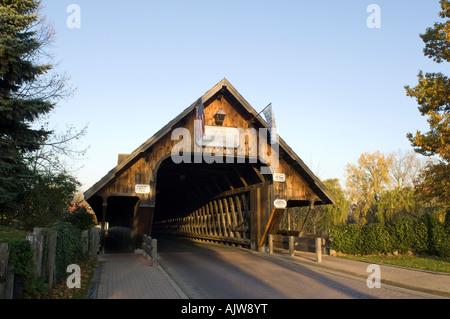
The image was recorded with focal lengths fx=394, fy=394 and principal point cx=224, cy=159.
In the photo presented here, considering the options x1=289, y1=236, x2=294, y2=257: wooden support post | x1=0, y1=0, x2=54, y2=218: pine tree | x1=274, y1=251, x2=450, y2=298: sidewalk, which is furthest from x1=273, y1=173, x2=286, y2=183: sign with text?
x1=0, y1=0, x2=54, y2=218: pine tree

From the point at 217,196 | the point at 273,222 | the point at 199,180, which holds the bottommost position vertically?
the point at 273,222

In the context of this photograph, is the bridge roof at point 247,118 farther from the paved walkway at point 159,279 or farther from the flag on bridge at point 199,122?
the paved walkway at point 159,279

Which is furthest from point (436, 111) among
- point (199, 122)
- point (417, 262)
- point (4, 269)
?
point (4, 269)

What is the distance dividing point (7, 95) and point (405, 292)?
1530cm

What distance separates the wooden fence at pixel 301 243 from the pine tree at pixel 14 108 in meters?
10.9

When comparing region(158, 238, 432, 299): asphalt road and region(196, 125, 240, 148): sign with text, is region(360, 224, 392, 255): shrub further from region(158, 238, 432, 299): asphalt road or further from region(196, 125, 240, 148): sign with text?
region(196, 125, 240, 148): sign with text

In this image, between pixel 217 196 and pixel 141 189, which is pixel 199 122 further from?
pixel 217 196

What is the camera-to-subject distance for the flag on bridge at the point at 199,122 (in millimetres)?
16109

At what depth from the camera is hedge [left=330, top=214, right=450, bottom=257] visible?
19.2 metres

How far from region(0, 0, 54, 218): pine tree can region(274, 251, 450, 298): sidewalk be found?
11.3 meters

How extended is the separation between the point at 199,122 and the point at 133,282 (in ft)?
26.0

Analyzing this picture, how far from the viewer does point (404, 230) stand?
65.1ft

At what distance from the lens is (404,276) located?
38.4 ft

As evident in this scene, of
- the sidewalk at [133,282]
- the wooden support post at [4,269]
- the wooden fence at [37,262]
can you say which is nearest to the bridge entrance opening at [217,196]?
the sidewalk at [133,282]
